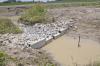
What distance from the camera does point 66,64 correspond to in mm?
10344

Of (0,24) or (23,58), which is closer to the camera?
(23,58)

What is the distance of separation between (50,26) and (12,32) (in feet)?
9.83

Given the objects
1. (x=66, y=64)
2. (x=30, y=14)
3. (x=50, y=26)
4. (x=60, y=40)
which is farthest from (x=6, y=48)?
(x=30, y=14)

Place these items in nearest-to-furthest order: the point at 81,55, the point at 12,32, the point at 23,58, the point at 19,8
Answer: the point at 23,58
the point at 81,55
the point at 12,32
the point at 19,8

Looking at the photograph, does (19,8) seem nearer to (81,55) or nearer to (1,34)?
(1,34)

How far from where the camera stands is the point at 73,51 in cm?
1208

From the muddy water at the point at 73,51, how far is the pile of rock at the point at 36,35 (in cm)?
42

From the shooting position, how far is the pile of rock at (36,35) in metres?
12.5

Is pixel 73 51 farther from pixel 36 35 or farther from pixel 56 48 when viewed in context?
pixel 36 35

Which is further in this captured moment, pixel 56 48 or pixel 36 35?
pixel 36 35

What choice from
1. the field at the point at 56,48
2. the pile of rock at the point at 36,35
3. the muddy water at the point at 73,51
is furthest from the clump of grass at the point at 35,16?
the muddy water at the point at 73,51

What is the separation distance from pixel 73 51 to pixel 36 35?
3067mm

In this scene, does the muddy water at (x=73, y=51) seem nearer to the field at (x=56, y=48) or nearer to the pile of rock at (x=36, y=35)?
the field at (x=56, y=48)

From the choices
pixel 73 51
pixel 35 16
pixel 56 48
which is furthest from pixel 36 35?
pixel 35 16
